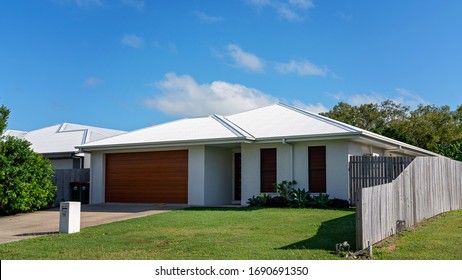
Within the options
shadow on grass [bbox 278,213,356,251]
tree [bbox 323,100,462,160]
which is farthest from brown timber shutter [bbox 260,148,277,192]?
tree [bbox 323,100,462,160]

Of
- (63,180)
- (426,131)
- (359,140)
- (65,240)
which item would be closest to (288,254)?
(65,240)

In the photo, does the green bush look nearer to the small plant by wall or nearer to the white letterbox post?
the white letterbox post

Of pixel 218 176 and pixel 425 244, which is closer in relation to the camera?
pixel 425 244

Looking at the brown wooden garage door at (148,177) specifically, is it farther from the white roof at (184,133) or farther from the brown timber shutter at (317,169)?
the brown timber shutter at (317,169)

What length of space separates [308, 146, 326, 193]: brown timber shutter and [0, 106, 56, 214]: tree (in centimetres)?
1082

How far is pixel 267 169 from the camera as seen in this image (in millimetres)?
20953

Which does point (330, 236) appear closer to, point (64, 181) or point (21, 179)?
point (21, 179)

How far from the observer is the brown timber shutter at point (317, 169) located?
19.9m

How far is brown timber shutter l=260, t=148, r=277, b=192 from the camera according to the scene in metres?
20.8

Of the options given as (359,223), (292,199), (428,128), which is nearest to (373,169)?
(292,199)

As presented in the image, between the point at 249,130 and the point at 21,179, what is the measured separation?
932 centimetres

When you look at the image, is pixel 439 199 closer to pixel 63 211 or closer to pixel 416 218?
pixel 416 218

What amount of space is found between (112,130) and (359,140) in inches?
834

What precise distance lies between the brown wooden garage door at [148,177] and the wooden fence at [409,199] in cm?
993
